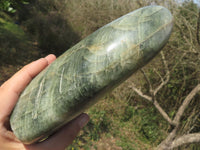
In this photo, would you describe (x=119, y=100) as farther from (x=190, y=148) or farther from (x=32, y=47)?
(x=32, y=47)

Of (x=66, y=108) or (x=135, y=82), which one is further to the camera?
(x=135, y=82)

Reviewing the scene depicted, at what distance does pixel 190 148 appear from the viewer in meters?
3.71

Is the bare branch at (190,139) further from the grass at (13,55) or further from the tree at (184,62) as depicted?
the grass at (13,55)

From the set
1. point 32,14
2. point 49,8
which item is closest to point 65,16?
point 49,8

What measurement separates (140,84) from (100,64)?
4.73m

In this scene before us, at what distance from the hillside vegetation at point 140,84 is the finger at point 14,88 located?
203cm

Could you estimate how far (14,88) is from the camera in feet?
4.27

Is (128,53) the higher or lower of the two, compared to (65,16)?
higher

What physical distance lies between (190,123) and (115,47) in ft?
12.5

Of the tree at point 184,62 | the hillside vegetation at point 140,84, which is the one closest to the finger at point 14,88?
the hillside vegetation at point 140,84

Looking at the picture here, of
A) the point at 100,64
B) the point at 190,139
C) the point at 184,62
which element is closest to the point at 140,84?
the point at 184,62

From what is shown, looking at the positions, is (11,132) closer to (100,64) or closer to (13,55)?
(100,64)

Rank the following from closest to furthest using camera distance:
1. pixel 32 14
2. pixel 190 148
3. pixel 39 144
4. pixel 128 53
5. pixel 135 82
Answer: pixel 128 53 < pixel 39 144 < pixel 190 148 < pixel 135 82 < pixel 32 14

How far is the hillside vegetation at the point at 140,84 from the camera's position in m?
3.66
